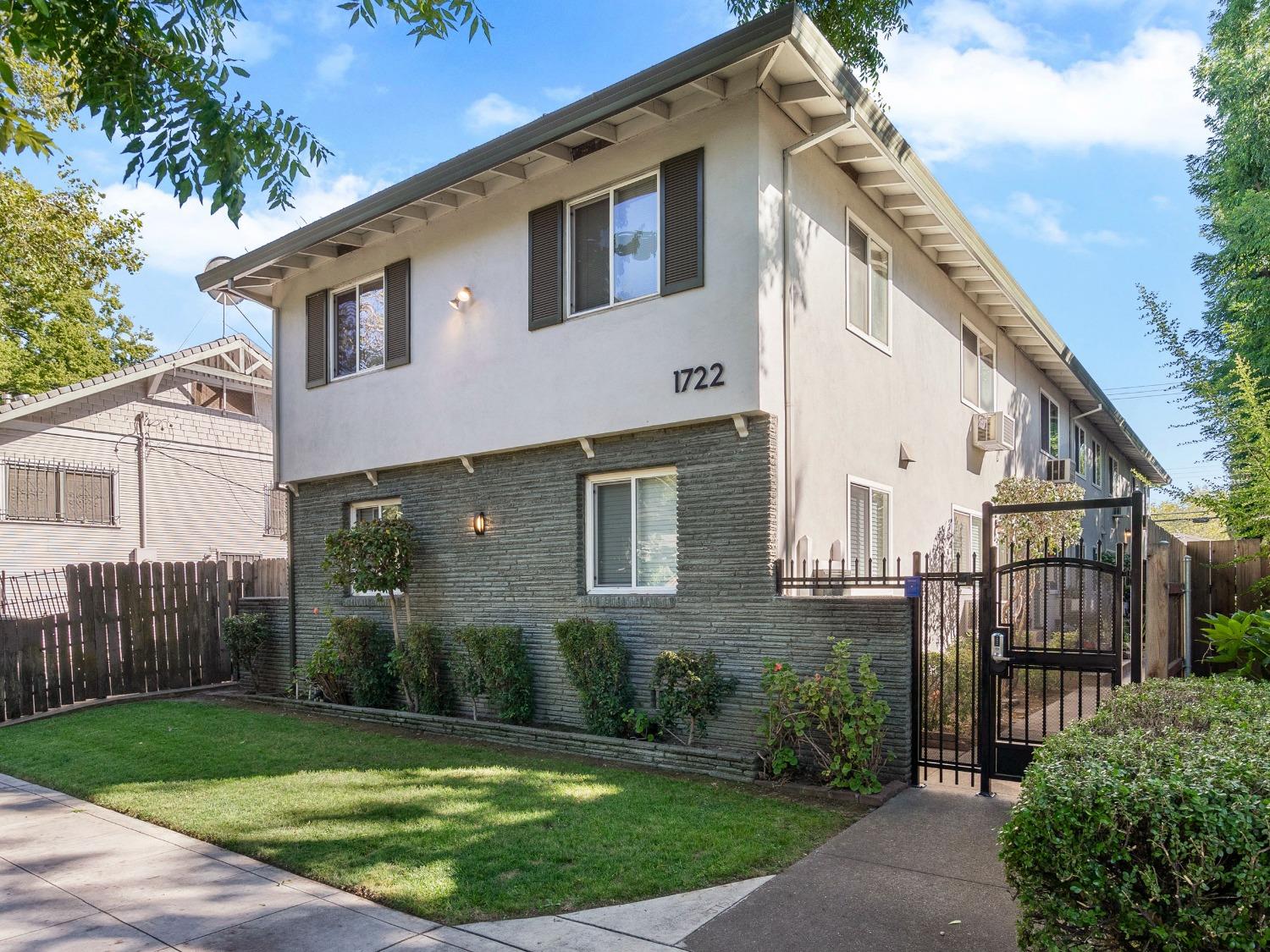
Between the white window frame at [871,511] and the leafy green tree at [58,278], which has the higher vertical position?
the leafy green tree at [58,278]

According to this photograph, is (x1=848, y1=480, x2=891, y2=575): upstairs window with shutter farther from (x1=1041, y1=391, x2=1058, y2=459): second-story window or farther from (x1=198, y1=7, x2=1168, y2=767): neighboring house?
(x1=1041, y1=391, x2=1058, y2=459): second-story window

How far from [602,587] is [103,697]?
303 inches

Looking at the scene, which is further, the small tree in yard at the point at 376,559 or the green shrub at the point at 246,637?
the green shrub at the point at 246,637

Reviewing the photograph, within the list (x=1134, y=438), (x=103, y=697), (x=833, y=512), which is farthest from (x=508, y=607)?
(x=1134, y=438)

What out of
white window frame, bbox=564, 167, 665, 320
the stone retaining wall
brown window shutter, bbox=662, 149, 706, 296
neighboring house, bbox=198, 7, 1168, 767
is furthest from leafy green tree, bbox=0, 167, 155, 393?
brown window shutter, bbox=662, 149, 706, 296

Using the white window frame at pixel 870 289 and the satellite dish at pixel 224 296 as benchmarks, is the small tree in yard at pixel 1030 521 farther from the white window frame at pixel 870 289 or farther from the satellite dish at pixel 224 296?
the satellite dish at pixel 224 296

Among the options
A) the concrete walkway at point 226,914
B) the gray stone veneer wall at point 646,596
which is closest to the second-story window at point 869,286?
the gray stone veneer wall at point 646,596

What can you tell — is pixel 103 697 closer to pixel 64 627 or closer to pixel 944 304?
pixel 64 627

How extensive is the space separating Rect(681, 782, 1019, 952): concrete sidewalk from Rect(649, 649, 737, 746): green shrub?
206 cm

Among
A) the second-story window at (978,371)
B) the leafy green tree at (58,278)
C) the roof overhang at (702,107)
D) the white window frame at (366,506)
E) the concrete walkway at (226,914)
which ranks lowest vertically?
the concrete walkway at (226,914)

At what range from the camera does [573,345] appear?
9.52 metres

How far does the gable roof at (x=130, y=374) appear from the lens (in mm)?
17141

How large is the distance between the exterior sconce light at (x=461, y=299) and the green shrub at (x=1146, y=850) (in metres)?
8.58

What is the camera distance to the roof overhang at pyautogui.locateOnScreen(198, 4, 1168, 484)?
25.4ft
